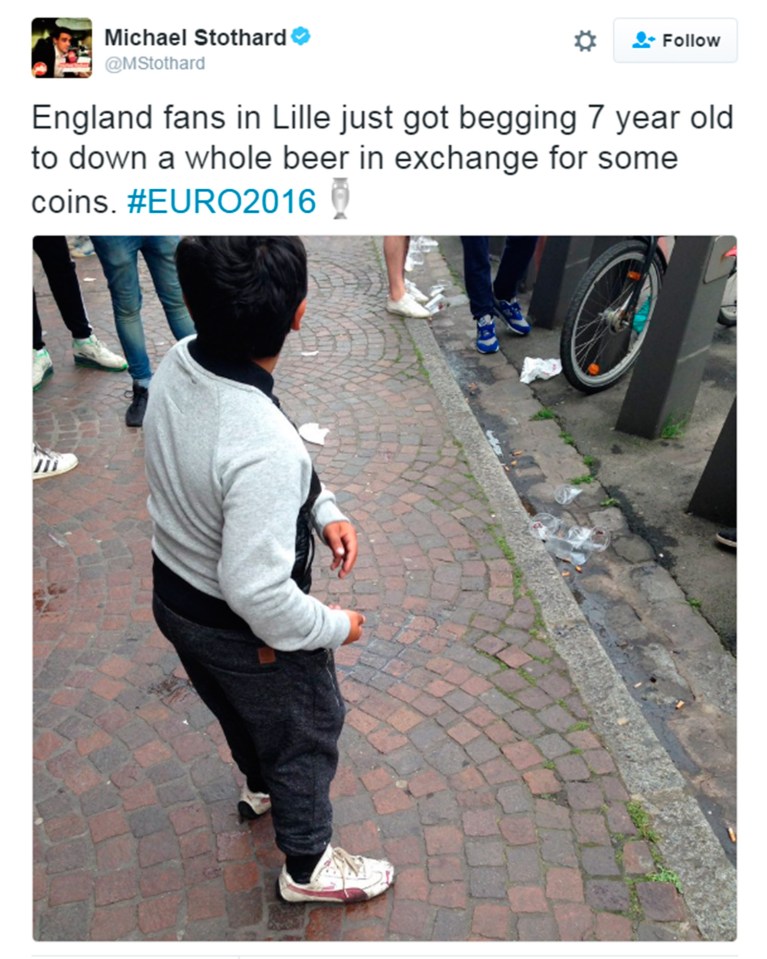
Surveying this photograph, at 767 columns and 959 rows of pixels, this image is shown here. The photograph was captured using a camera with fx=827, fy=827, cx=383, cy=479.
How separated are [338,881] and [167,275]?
3.37 m

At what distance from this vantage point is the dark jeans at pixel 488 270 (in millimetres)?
5539

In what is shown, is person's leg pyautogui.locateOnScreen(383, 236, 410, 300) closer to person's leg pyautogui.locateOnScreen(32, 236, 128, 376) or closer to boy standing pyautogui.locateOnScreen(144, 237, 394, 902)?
person's leg pyautogui.locateOnScreen(32, 236, 128, 376)

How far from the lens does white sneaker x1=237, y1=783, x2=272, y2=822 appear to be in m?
2.68

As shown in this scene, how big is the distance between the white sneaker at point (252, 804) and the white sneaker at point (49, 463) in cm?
234

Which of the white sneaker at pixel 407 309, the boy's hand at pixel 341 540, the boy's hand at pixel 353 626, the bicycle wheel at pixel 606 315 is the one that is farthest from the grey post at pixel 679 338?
the boy's hand at pixel 353 626

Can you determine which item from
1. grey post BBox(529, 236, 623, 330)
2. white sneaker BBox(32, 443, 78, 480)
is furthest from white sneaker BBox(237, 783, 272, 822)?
grey post BBox(529, 236, 623, 330)
